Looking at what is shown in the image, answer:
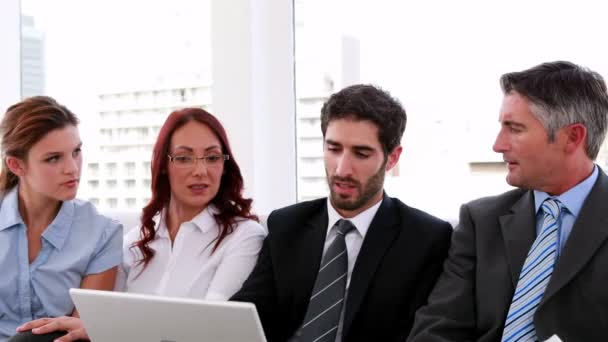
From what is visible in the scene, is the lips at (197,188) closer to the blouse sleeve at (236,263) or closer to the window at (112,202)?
the blouse sleeve at (236,263)

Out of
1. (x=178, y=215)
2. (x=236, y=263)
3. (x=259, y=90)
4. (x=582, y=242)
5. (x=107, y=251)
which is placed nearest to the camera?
(x=582, y=242)

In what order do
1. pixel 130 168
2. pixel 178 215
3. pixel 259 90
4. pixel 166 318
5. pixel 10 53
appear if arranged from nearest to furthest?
1. pixel 166 318
2. pixel 178 215
3. pixel 259 90
4. pixel 130 168
5. pixel 10 53

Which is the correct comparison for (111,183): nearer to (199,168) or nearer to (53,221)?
(53,221)

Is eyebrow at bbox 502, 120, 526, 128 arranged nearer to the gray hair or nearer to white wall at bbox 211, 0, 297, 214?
the gray hair

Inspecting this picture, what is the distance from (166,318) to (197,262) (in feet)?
2.65

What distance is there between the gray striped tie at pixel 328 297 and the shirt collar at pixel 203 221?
50 cm

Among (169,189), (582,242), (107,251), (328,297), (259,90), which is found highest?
(259,90)

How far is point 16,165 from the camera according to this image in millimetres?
2469

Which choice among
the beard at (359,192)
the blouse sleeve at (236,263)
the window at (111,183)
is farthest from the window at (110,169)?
the beard at (359,192)

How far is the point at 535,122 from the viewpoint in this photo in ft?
6.42

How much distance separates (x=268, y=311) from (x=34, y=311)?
2.76 feet

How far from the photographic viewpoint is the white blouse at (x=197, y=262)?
7.77ft

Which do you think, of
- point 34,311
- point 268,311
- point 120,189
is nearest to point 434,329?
point 268,311

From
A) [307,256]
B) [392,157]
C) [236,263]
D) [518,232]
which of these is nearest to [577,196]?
[518,232]
